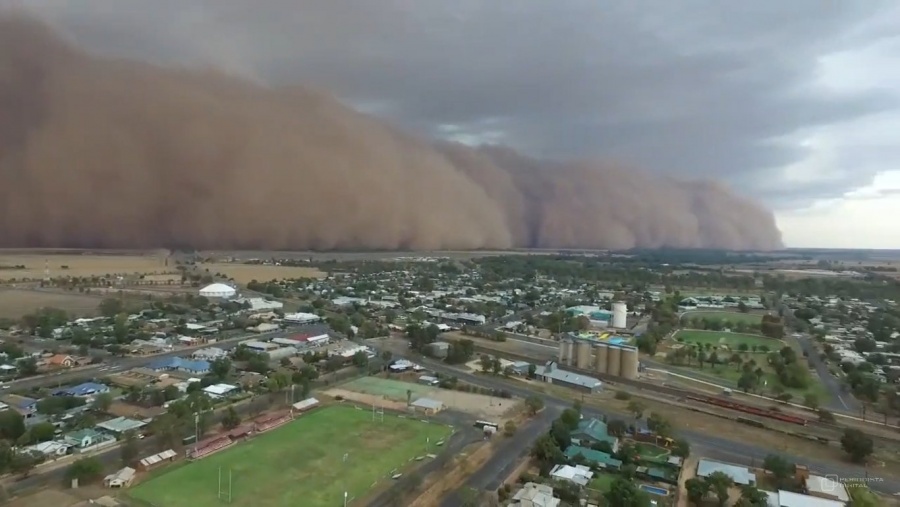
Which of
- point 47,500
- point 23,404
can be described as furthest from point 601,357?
point 23,404

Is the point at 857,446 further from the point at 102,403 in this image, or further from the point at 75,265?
the point at 75,265

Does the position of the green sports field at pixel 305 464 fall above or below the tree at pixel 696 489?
below

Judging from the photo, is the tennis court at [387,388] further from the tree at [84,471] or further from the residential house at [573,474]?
the tree at [84,471]

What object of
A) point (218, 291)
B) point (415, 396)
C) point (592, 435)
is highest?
point (218, 291)

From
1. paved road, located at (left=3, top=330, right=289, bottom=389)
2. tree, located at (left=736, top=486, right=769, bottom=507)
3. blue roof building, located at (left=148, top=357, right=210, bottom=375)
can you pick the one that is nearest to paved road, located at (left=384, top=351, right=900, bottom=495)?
tree, located at (left=736, top=486, right=769, bottom=507)

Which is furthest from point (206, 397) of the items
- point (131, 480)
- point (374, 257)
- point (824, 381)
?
point (374, 257)

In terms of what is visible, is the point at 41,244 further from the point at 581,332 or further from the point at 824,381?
the point at 824,381

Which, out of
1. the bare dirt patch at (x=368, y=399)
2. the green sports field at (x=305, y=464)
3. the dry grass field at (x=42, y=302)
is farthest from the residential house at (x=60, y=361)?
the green sports field at (x=305, y=464)
